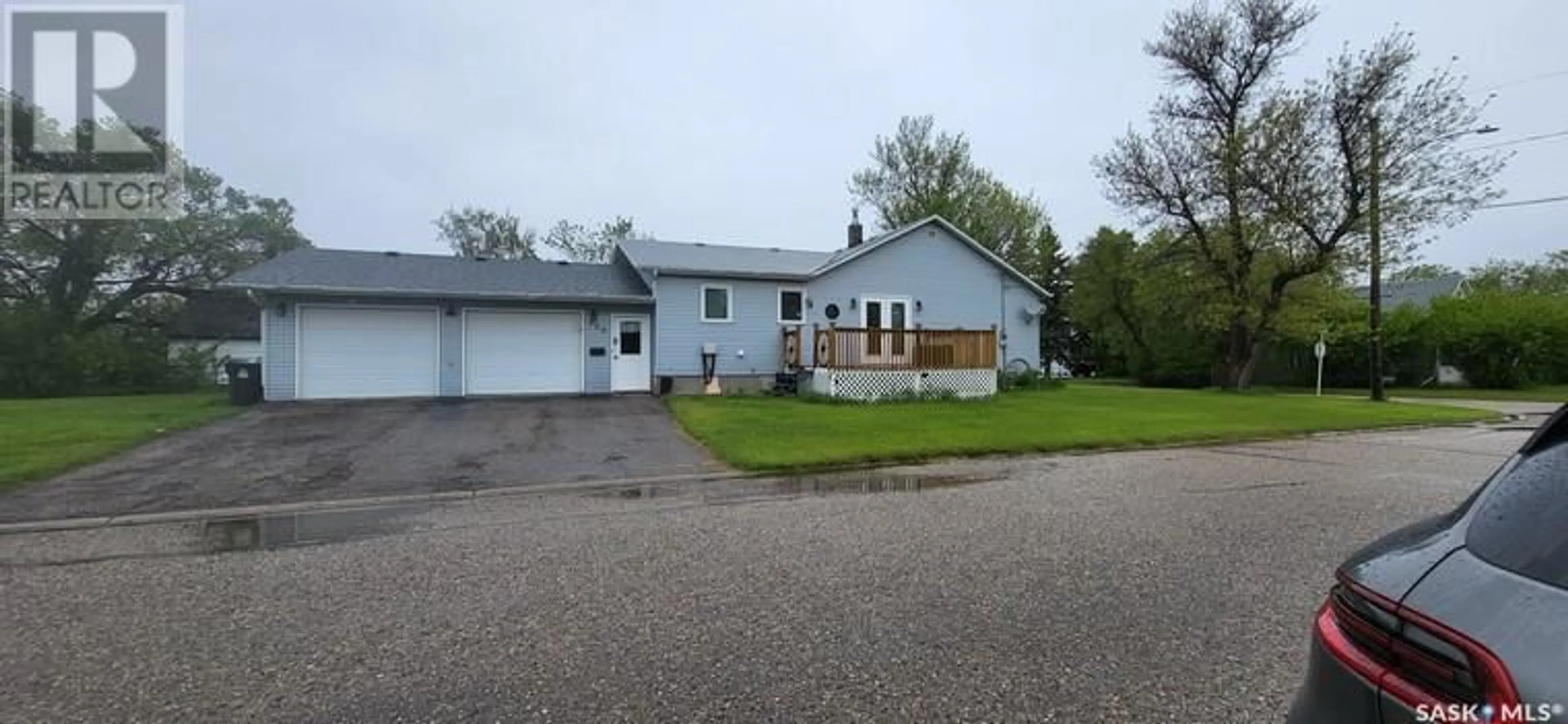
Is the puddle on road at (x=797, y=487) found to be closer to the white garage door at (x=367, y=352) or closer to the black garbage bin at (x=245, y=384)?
the white garage door at (x=367, y=352)

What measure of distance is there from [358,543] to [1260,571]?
21.6 ft

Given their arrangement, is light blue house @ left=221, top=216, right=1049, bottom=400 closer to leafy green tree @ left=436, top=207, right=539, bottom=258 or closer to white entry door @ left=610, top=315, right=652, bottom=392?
white entry door @ left=610, top=315, right=652, bottom=392

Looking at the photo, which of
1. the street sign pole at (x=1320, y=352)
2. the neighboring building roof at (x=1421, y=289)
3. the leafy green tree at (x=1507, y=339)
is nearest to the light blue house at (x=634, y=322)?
the street sign pole at (x=1320, y=352)

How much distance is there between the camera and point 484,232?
4547cm

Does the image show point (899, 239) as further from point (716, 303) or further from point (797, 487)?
point (797, 487)

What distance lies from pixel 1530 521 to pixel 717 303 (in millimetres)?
18531

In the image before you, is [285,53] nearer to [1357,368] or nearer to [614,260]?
[614,260]

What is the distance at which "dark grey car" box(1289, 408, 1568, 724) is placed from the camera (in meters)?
1.29

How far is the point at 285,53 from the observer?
554 inches

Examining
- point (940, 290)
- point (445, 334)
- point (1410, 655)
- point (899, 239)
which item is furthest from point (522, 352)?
point (1410, 655)

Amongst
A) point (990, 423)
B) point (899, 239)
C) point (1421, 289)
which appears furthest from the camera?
point (1421, 289)

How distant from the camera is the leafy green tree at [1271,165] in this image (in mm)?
21500

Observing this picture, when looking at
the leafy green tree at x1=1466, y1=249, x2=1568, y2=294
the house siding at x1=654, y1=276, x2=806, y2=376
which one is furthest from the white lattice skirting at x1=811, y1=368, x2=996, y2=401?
the leafy green tree at x1=1466, y1=249, x2=1568, y2=294

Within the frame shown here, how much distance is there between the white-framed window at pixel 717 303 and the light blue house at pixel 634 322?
39 millimetres
